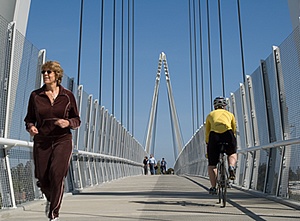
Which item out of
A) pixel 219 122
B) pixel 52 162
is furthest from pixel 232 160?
pixel 52 162

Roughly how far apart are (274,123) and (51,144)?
4002 mm

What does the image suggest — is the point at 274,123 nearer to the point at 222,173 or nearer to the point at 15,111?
the point at 222,173

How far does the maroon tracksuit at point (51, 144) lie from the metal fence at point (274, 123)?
2882mm

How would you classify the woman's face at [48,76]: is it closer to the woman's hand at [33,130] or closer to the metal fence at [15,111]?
the woman's hand at [33,130]

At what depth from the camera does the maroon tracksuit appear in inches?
160

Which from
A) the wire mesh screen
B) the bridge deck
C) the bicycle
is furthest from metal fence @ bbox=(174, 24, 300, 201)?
the bicycle

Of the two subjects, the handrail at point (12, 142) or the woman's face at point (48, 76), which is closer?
the woman's face at point (48, 76)

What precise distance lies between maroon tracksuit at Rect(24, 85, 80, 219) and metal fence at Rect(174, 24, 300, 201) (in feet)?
9.45

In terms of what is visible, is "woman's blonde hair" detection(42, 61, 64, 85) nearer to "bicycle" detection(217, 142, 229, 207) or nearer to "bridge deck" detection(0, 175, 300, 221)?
"bridge deck" detection(0, 175, 300, 221)

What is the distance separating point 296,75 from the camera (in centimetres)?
610

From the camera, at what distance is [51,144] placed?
13.5 ft

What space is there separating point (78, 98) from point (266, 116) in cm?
351

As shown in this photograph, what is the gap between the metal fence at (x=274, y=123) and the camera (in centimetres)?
617

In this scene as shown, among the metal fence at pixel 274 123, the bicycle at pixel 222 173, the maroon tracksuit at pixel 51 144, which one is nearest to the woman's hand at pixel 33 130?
the maroon tracksuit at pixel 51 144
